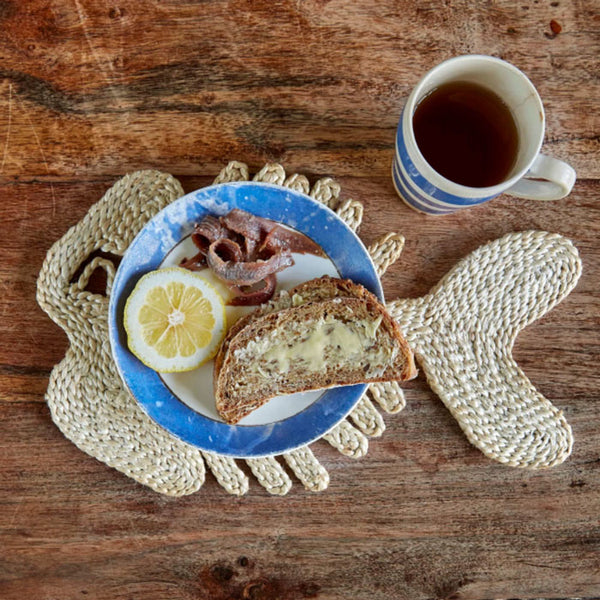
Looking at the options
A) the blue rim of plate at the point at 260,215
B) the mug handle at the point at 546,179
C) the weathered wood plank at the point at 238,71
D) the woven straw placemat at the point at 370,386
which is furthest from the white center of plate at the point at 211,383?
the mug handle at the point at 546,179

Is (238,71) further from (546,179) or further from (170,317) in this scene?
(546,179)

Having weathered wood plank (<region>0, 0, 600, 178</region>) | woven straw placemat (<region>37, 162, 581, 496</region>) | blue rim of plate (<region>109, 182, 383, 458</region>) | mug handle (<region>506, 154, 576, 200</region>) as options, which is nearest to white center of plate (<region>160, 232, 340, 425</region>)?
blue rim of plate (<region>109, 182, 383, 458</region>)

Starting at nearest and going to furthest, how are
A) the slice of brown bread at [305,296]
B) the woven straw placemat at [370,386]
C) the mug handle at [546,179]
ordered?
1. the mug handle at [546,179]
2. the slice of brown bread at [305,296]
3. the woven straw placemat at [370,386]

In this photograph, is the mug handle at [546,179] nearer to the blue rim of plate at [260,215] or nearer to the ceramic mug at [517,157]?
the ceramic mug at [517,157]

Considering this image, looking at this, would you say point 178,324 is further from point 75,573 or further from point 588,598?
point 588,598

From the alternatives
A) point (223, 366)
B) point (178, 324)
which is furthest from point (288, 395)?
point (178, 324)

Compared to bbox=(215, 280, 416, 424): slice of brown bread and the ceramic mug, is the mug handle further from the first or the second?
bbox=(215, 280, 416, 424): slice of brown bread
